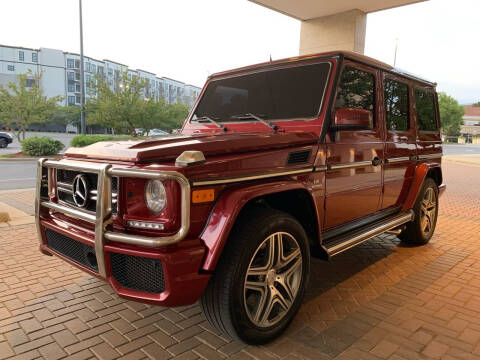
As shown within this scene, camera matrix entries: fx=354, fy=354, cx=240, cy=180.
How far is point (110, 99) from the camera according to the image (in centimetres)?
1880

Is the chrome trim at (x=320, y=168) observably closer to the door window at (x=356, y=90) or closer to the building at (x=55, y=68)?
the door window at (x=356, y=90)

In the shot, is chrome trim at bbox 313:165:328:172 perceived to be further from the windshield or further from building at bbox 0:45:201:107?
building at bbox 0:45:201:107

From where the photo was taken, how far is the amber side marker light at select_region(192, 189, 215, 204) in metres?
2.05

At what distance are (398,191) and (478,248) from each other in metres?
1.67

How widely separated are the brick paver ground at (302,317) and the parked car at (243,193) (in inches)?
12.8

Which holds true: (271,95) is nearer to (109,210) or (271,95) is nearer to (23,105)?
(109,210)

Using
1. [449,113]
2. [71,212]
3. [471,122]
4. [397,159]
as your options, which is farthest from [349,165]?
[471,122]

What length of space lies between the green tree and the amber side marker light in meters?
17.7

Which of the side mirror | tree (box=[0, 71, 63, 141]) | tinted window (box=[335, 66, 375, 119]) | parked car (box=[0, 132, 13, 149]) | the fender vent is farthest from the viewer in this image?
parked car (box=[0, 132, 13, 149])

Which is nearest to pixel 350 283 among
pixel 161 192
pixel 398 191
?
pixel 398 191

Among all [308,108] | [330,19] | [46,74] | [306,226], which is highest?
[46,74]

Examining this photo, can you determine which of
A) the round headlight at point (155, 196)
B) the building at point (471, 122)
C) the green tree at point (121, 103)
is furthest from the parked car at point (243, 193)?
the building at point (471, 122)

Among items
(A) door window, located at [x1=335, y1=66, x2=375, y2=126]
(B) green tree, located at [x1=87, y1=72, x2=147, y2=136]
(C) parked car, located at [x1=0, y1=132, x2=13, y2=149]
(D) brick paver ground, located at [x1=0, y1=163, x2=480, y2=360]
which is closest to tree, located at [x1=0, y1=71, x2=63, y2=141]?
(B) green tree, located at [x1=87, y1=72, x2=147, y2=136]

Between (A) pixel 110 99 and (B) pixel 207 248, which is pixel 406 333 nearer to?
(B) pixel 207 248
